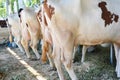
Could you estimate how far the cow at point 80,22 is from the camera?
3699 mm

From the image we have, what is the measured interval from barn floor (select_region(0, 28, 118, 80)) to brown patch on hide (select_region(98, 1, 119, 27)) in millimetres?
964

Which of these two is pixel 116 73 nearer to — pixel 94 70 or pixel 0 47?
pixel 94 70

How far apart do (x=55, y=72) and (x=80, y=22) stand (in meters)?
1.48

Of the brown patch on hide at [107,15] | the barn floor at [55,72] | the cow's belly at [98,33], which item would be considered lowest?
the barn floor at [55,72]

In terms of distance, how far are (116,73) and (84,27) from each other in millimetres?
1144

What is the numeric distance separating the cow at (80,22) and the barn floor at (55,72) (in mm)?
680

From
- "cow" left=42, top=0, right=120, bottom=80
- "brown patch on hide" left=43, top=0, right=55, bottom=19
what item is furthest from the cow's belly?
"brown patch on hide" left=43, top=0, right=55, bottom=19

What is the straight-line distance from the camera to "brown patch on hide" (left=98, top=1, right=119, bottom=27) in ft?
12.6

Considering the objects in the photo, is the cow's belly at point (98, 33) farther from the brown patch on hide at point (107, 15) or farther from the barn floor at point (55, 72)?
the barn floor at point (55, 72)

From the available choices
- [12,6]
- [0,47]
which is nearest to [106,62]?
[0,47]

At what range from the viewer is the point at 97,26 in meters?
3.80

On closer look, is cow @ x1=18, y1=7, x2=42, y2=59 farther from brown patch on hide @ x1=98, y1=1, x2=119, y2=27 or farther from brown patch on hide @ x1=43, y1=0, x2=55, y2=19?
brown patch on hide @ x1=98, y1=1, x2=119, y2=27

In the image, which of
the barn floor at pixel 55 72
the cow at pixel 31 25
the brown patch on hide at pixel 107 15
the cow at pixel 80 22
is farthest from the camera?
the cow at pixel 31 25

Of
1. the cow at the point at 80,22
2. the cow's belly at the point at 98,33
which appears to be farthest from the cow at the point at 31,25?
the cow's belly at the point at 98,33
